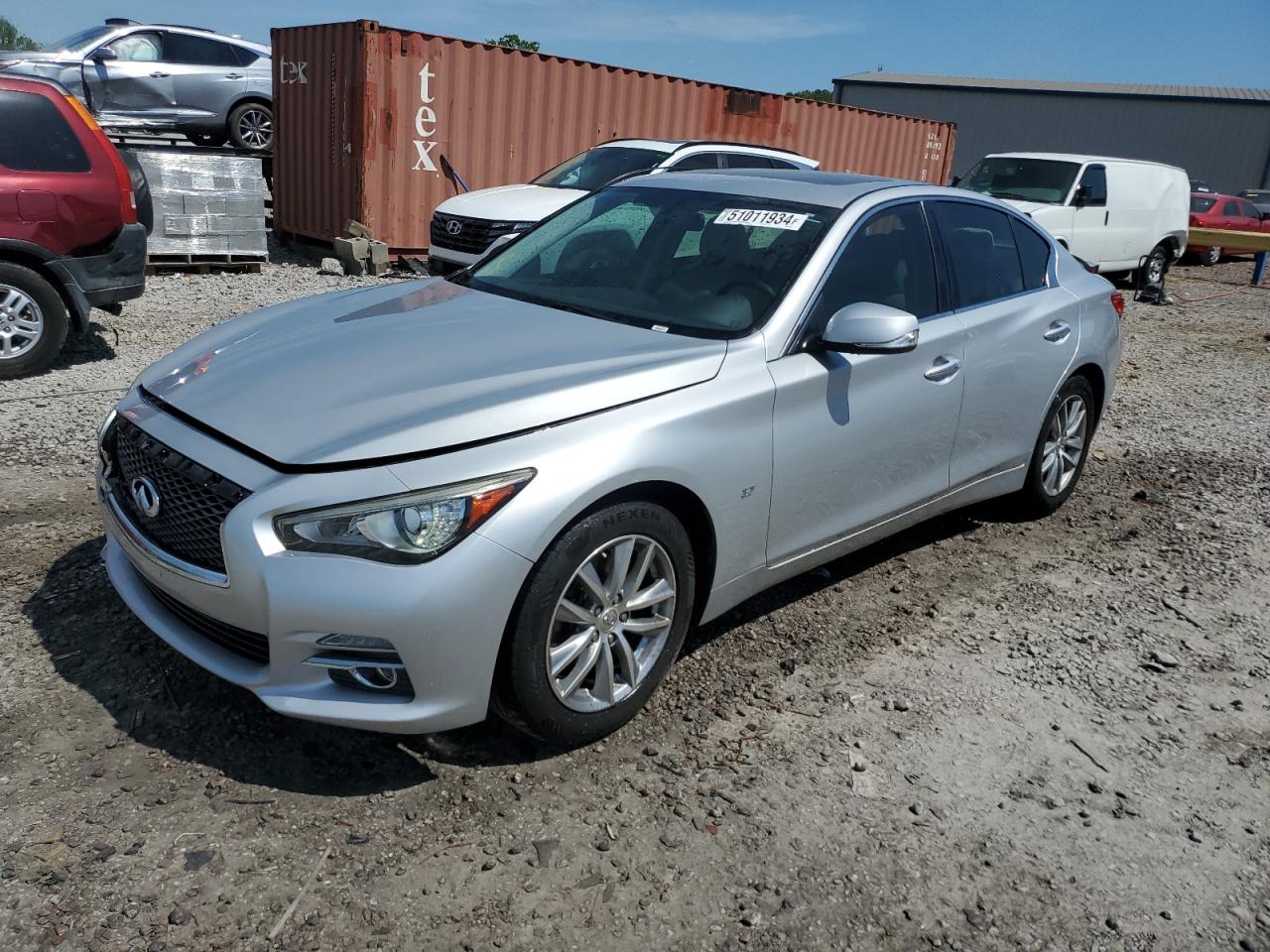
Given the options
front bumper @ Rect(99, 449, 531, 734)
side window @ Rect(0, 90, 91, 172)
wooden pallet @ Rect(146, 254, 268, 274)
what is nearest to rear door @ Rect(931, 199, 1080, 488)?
front bumper @ Rect(99, 449, 531, 734)

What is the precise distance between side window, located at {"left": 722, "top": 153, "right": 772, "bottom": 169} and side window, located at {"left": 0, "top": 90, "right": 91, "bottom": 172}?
22.8ft

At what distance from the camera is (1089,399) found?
5.48 m

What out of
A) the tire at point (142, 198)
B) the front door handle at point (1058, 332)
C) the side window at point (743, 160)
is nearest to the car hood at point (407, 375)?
the front door handle at point (1058, 332)

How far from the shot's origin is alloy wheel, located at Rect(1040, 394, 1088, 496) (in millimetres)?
5219

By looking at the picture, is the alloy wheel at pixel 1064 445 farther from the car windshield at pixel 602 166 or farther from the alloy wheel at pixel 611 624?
the car windshield at pixel 602 166

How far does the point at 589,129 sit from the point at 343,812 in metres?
12.8

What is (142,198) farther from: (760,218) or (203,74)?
(203,74)

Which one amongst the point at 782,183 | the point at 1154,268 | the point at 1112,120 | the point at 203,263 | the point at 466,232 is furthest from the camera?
the point at 1112,120

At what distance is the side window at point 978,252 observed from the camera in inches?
175

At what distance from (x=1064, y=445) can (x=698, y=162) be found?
7.11 metres

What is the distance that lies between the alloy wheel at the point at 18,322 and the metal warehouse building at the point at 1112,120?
1796 inches

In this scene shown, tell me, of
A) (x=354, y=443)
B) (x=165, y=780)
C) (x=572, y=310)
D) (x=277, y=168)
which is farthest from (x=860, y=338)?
(x=277, y=168)

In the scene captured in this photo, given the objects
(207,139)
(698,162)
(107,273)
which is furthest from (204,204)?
(207,139)

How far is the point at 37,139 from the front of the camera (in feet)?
22.1
